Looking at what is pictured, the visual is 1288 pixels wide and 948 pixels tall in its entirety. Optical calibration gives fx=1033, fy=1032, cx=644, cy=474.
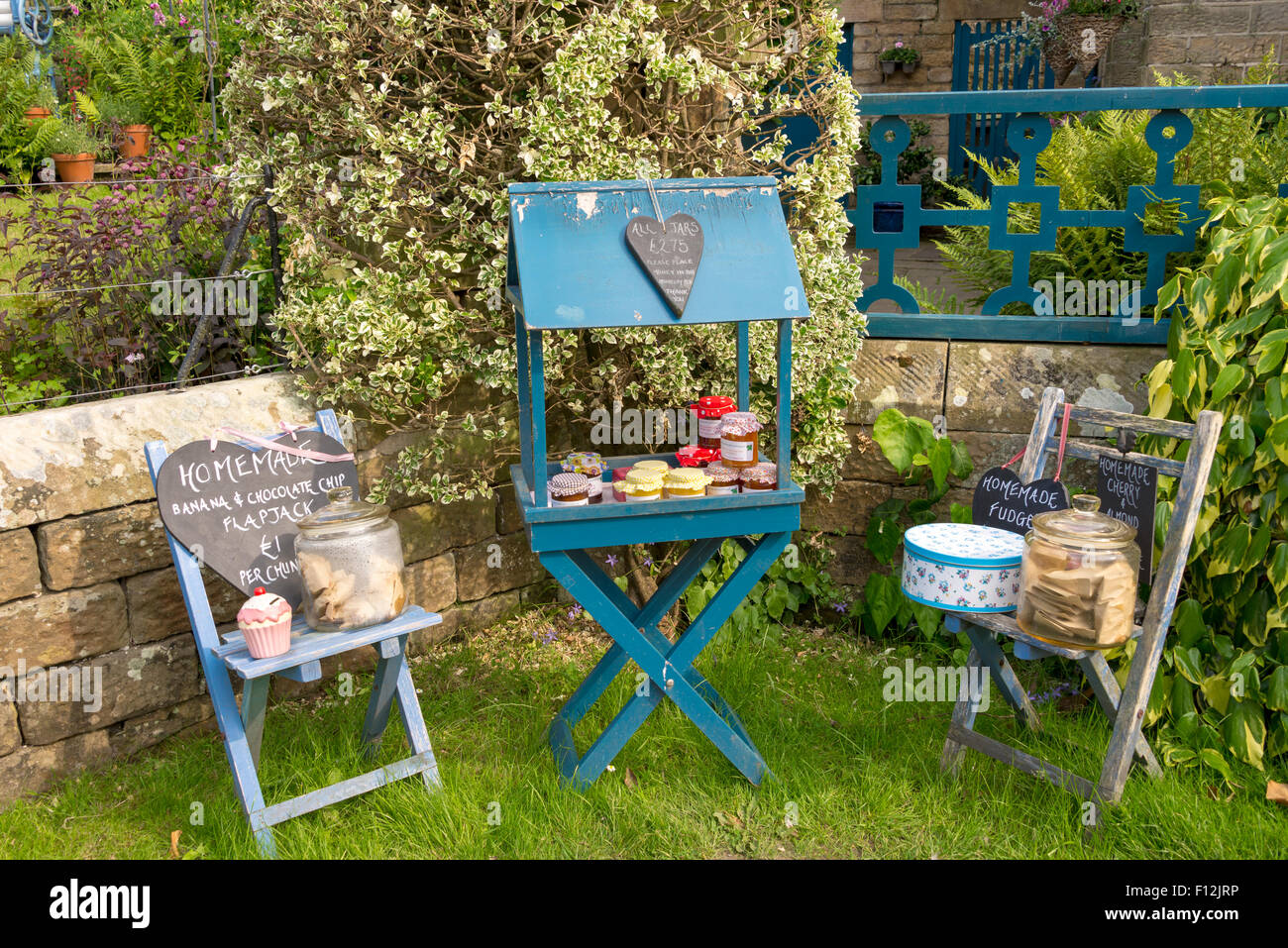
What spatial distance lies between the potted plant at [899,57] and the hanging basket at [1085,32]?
5.41ft

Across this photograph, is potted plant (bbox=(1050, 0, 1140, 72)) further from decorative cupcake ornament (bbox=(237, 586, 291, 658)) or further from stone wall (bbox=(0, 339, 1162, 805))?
decorative cupcake ornament (bbox=(237, 586, 291, 658))

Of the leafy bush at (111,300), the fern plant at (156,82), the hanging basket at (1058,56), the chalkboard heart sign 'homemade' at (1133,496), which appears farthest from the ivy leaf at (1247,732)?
the fern plant at (156,82)

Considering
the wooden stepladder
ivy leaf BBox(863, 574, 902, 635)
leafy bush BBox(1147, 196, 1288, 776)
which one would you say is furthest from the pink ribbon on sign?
leafy bush BBox(1147, 196, 1288, 776)

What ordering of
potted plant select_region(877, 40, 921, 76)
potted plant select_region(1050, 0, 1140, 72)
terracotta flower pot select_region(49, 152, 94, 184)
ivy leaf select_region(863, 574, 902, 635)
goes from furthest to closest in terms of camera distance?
potted plant select_region(877, 40, 921, 76)
potted plant select_region(1050, 0, 1140, 72)
terracotta flower pot select_region(49, 152, 94, 184)
ivy leaf select_region(863, 574, 902, 635)

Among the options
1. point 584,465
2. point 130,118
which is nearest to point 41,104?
point 130,118

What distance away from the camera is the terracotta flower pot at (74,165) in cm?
754

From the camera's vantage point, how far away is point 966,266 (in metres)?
4.69

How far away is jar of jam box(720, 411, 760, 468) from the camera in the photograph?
3131 mm

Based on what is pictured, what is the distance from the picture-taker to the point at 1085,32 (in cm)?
883

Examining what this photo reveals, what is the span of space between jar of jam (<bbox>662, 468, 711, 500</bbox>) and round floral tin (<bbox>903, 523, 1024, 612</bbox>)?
677 millimetres

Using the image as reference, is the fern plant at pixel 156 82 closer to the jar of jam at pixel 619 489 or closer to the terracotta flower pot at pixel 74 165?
the terracotta flower pot at pixel 74 165

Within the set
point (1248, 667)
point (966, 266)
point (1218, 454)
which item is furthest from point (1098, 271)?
point (1248, 667)

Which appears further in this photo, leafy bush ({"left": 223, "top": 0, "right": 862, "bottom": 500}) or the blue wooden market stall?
leafy bush ({"left": 223, "top": 0, "right": 862, "bottom": 500})

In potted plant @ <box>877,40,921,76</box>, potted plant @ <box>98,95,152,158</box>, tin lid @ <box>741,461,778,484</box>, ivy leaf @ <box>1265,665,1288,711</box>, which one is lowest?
ivy leaf @ <box>1265,665,1288,711</box>
